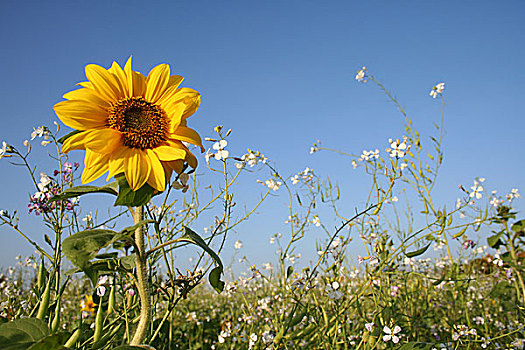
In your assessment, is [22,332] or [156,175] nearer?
[22,332]

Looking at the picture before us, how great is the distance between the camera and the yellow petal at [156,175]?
0.89 metres

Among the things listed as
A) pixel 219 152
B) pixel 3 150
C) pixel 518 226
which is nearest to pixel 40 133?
pixel 3 150

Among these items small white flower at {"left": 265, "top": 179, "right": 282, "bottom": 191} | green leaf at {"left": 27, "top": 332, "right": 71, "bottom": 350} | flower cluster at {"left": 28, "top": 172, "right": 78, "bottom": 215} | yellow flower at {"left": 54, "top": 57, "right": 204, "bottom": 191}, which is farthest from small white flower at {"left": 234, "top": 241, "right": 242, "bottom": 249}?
green leaf at {"left": 27, "top": 332, "right": 71, "bottom": 350}

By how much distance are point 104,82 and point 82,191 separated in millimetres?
289

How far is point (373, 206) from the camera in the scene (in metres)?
1.84

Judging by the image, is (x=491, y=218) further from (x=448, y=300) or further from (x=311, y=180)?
(x=448, y=300)

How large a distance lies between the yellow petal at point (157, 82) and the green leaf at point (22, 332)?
1.89 feet

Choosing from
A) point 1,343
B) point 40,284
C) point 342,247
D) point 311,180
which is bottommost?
point 1,343

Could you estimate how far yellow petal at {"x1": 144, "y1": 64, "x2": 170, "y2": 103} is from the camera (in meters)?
0.99

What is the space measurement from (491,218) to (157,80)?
2015 mm

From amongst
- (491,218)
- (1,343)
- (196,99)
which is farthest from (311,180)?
(1,343)

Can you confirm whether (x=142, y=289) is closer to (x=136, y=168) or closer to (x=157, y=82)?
(x=136, y=168)

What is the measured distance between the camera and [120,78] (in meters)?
0.97

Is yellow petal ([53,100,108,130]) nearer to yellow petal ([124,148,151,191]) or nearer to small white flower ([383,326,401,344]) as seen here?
yellow petal ([124,148,151,191])
